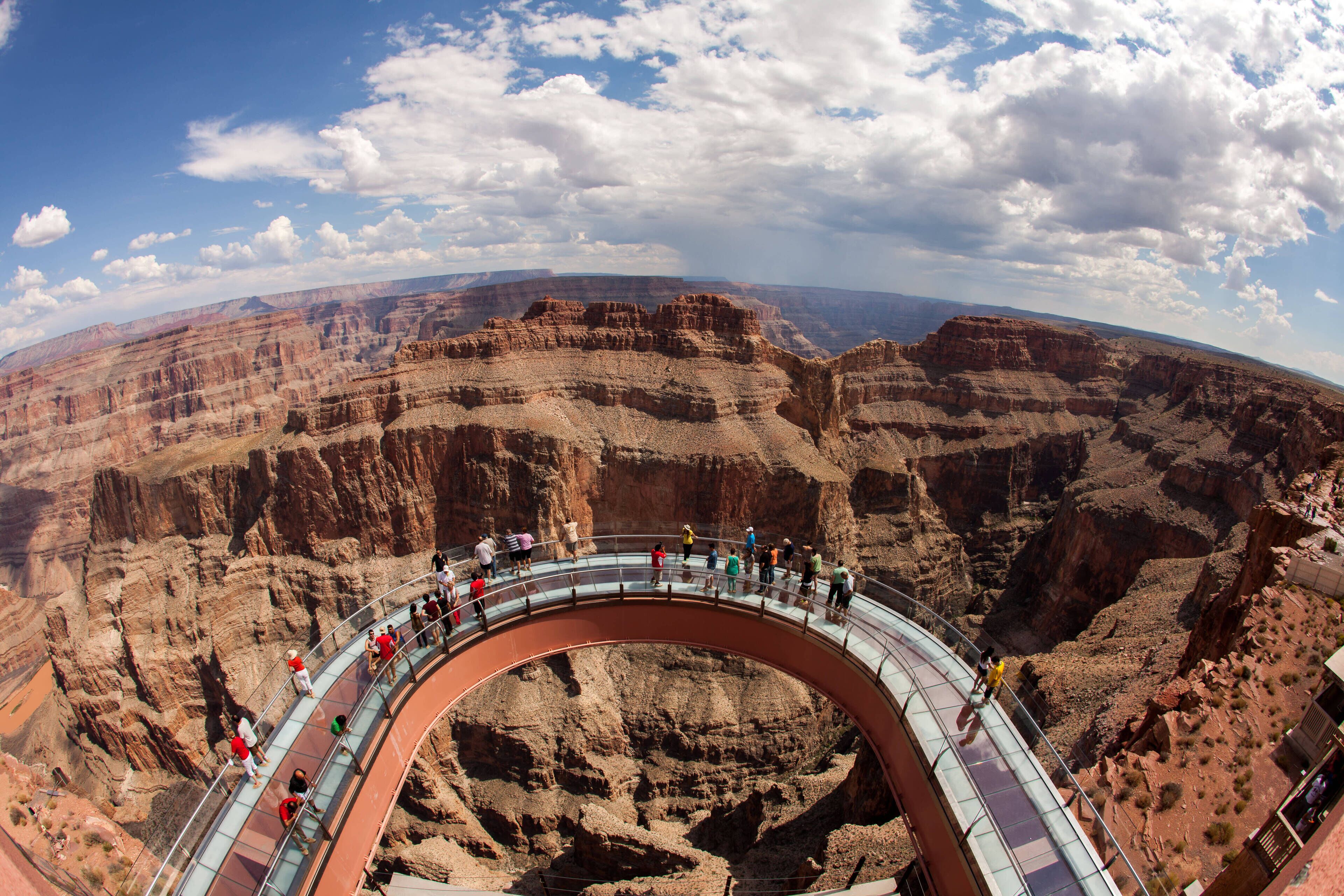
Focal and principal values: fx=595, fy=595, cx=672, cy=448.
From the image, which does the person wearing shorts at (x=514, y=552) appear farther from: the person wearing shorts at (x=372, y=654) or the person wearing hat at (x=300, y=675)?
the person wearing hat at (x=300, y=675)

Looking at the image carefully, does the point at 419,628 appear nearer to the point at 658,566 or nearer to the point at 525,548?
the point at 525,548

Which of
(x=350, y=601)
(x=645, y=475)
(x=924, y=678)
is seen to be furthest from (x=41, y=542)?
(x=924, y=678)

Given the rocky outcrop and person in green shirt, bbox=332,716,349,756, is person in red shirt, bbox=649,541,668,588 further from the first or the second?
the rocky outcrop

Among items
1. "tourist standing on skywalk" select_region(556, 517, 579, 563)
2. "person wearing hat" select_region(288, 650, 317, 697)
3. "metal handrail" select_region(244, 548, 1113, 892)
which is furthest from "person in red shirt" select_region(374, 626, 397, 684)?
"tourist standing on skywalk" select_region(556, 517, 579, 563)

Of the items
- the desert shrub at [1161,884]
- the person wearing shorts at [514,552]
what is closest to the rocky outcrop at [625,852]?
the person wearing shorts at [514,552]

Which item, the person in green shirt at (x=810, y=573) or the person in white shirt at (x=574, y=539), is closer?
the person in green shirt at (x=810, y=573)
